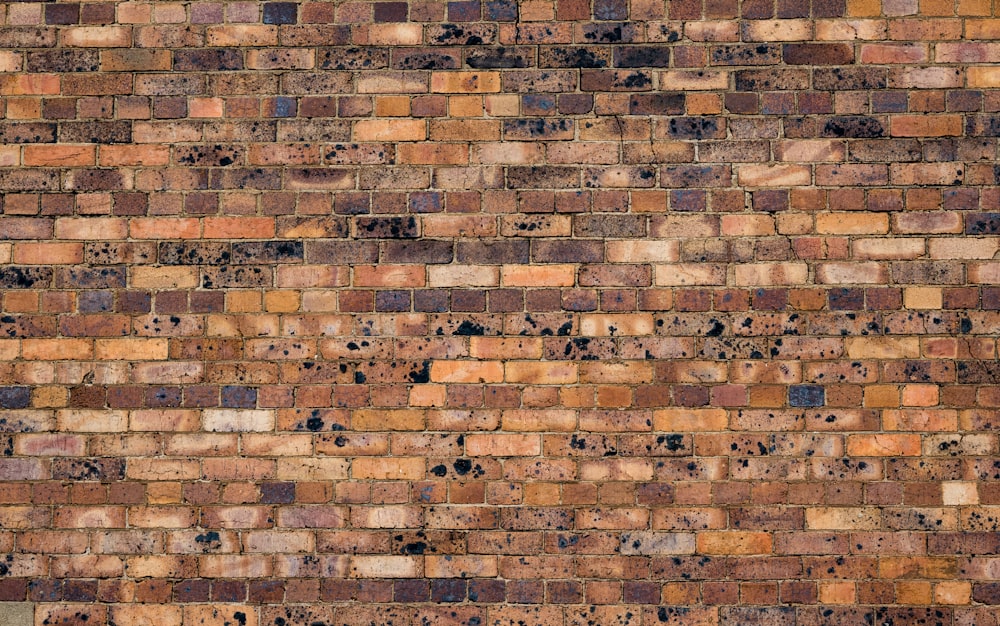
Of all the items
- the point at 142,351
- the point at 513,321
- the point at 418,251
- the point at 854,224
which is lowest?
the point at 142,351

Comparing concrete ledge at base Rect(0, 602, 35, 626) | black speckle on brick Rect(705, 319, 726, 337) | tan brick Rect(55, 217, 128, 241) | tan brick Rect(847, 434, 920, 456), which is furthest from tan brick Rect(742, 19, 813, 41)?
concrete ledge at base Rect(0, 602, 35, 626)

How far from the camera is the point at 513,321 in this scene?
2471 millimetres

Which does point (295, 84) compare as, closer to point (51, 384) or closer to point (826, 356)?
point (51, 384)

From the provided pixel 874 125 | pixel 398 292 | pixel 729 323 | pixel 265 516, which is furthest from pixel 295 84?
pixel 874 125

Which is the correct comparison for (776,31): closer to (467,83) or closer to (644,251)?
(644,251)

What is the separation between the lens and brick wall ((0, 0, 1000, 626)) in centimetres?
244

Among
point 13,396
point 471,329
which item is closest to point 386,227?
point 471,329

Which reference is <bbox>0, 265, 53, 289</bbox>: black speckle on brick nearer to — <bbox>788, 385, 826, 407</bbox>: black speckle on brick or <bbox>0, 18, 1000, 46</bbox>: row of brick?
<bbox>0, 18, 1000, 46</bbox>: row of brick

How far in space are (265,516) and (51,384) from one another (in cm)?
83

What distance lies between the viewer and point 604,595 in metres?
2.44

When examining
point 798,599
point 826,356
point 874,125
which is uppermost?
point 874,125

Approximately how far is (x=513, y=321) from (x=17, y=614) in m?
1.88

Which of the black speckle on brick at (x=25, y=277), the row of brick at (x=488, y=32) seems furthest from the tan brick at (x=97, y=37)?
the black speckle on brick at (x=25, y=277)

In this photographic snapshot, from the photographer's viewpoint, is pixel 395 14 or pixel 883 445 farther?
pixel 395 14
